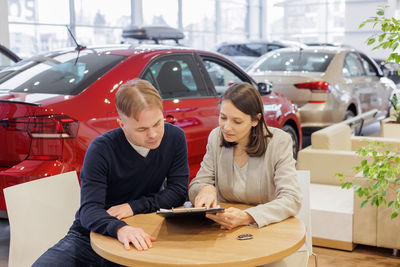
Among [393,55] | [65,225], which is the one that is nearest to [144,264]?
[65,225]

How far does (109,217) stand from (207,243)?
1.37 feet

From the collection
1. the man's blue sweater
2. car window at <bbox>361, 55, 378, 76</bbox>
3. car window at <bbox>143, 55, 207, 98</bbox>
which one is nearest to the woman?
the man's blue sweater

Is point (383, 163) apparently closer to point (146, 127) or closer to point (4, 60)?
point (146, 127)

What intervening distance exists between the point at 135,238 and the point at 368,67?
7.50 metres

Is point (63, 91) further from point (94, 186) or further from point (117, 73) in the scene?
point (94, 186)

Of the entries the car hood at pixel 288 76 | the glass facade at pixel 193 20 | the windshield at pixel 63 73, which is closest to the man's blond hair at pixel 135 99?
the windshield at pixel 63 73

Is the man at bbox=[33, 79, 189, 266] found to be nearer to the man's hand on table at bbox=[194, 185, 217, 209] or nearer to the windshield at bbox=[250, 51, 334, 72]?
the man's hand on table at bbox=[194, 185, 217, 209]

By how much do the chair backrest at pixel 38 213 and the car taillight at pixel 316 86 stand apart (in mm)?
4993

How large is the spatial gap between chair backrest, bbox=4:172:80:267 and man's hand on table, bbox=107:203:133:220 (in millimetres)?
447

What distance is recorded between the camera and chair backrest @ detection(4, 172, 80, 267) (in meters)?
2.67

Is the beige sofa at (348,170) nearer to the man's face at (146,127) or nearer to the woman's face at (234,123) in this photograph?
the woman's face at (234,123)

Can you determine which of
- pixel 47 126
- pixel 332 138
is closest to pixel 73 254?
pixel 47 126

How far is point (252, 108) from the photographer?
271cm

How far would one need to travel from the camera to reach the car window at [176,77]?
4672 millimetres
